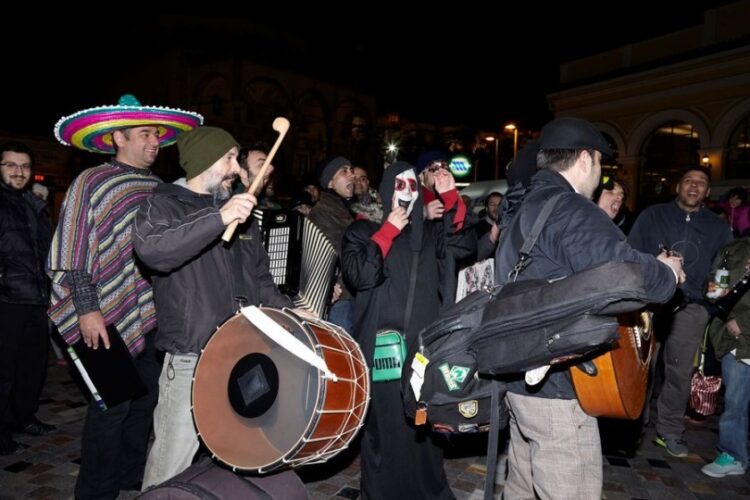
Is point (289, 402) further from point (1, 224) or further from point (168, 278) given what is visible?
point (1, 224)

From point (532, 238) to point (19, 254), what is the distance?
4.75 metres

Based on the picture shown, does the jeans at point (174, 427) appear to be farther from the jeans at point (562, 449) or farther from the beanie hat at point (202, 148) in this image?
the jeans at point (562, 449)

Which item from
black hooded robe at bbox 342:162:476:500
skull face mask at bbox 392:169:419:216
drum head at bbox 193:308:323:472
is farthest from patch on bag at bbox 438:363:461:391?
skull face mask at bbox 392:169:419:216

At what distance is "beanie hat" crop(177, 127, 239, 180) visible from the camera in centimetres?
309

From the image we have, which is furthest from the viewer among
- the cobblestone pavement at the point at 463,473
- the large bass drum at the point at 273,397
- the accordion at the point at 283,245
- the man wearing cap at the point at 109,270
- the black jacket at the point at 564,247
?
the accordion at the point at 283,245

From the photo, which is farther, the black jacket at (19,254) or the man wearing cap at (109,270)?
the black jacket at (19,254)

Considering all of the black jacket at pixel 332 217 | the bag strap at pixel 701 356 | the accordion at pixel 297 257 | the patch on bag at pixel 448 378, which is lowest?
the bag strap at pixel 701 356

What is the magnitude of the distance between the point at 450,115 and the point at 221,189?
38346mm

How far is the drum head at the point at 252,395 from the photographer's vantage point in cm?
249

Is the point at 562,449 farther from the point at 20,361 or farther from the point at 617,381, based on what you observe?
the point at 20,361

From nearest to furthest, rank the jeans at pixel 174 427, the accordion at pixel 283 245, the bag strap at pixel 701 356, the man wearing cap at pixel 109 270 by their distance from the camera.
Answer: the jeans at pixel 174 427
the man wearing cap at pixel 109 270
the accordion at pixel 283 245
the bag strap at pixel 701 356

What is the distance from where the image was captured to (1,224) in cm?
498

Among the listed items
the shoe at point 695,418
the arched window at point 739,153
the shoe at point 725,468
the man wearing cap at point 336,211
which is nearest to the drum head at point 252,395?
the man wearing cap at point 336,211

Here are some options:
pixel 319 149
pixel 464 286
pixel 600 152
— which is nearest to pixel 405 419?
pixel 464 286
